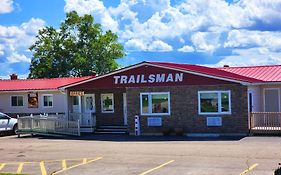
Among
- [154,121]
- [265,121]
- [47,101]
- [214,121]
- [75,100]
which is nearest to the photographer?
[265,121]

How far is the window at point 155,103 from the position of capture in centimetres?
2959

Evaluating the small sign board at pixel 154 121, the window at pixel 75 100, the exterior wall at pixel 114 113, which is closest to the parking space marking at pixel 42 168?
the small sign board at pixel 154 121

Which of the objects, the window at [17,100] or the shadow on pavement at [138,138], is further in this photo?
the window at [17,100]

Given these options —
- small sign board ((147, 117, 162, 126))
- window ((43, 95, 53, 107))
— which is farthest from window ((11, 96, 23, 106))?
small sign board ((147, 117, 162, 126))

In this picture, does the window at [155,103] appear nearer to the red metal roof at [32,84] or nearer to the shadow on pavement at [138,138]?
the shadow on pavement at [138,138]

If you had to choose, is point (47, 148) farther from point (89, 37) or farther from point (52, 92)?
point (89, 37)

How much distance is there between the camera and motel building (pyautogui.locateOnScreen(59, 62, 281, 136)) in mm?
27969

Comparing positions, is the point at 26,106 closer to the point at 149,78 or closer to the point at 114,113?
the point at 114,113

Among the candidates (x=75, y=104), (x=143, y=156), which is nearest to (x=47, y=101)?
(x=75, y=104)

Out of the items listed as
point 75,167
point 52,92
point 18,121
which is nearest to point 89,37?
point 52,92

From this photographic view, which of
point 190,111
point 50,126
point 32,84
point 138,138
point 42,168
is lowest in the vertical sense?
point 42,168

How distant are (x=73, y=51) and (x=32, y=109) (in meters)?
27.9

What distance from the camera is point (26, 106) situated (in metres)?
39.4

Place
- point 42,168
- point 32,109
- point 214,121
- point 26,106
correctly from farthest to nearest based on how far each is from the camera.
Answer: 1. point 26,106
2. point 32,109
3. point 214,121
4. point 42,168
